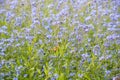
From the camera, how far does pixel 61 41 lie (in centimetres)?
450

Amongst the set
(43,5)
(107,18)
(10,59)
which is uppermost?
(43,5)

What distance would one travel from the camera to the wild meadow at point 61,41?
4.01 m

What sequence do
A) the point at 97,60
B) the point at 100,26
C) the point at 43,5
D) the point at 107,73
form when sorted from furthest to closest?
the point at 43,5
the point at 100,26
the point at 97,60
the point at 107,73

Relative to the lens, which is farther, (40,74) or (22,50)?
(22,50)

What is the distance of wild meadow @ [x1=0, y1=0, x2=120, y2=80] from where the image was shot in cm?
401

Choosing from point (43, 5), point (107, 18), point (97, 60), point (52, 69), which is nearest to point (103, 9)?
point (107, 18)

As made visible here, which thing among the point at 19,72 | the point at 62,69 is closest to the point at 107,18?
the point at 62,69

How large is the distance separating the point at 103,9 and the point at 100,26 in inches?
25.1

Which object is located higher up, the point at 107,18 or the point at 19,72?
the point at 107,18

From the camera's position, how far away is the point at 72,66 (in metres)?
4.11

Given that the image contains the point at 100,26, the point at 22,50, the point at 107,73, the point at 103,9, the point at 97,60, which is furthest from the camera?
the point at 103,9

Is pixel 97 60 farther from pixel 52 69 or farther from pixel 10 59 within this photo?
pixel 10 59

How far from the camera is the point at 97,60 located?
163 inches

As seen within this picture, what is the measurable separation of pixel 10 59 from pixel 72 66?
0.83 meters
